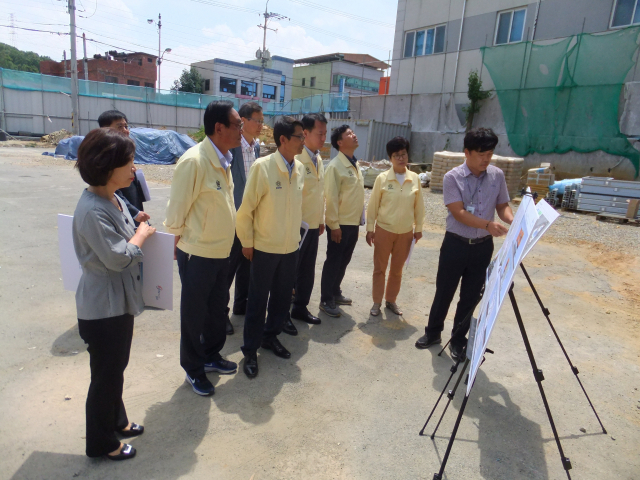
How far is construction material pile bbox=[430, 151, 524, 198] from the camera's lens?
12.3m

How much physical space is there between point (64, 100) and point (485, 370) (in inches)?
1233

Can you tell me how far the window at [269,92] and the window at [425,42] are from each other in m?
28.4

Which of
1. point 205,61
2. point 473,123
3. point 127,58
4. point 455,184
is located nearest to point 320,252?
point 455,184

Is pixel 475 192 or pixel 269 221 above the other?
pixel 475 192

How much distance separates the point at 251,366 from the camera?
3.14m

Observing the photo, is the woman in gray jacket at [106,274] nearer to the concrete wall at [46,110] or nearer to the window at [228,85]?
the concrete wall at [46,110]

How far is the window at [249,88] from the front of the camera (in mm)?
44781

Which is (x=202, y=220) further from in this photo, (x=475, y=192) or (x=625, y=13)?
(x=625, y=13)

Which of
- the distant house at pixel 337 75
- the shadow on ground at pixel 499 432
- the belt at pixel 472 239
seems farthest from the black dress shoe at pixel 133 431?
the distant house at pixel 337 75

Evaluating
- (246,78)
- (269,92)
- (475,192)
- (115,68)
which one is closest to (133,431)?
(475,192)

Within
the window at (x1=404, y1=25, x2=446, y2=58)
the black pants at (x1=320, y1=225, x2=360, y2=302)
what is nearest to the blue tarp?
the window at (x1=404, y1=25, x2=446, y2=58)

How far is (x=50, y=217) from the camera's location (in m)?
7.39

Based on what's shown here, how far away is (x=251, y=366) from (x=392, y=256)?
1.94 m

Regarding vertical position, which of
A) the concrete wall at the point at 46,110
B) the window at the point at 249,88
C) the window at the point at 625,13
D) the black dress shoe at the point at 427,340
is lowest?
the black dress shoe at the point at 427,340
